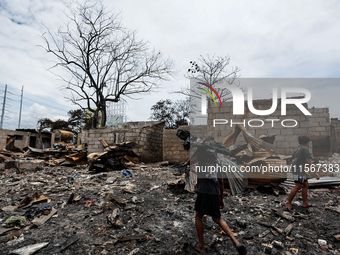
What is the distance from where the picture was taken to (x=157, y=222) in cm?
351

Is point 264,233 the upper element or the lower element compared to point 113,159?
lower

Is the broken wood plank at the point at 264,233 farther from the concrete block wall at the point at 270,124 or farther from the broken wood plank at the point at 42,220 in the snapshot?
the concrete block wall at the point at 270,124

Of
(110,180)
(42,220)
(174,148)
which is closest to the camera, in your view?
(42,220)

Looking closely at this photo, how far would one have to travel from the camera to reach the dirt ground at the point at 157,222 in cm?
278

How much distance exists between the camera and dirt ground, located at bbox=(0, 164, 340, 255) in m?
2.78

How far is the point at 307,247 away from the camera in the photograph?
2797 mm

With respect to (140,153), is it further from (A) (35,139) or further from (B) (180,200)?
(A) (35,139)

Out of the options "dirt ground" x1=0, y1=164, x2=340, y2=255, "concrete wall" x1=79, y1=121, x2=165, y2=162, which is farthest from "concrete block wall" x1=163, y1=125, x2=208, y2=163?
"dirt ground" x1=0, y1=164, x2=340, y2=255

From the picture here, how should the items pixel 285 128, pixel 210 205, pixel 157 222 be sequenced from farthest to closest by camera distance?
pixel 285 128 < pixel 157 222 < pixel 210 205

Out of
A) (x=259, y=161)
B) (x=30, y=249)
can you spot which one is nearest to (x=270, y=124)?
(x=259, y=161)

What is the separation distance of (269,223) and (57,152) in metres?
12.2

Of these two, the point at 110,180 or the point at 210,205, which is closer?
the point at 210,205

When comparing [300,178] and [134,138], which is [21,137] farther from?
[300,178]

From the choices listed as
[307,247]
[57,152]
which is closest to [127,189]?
[307,247]
